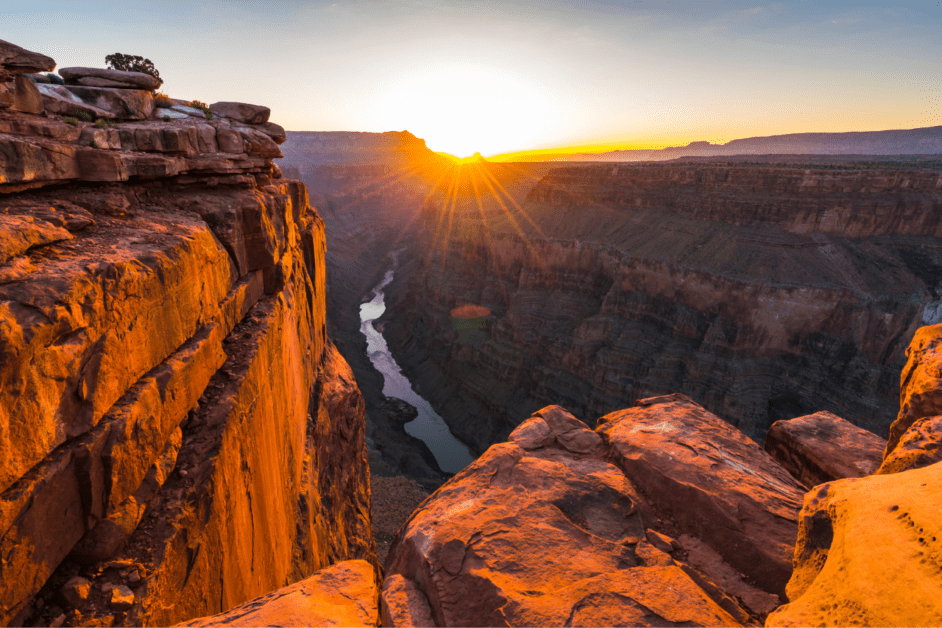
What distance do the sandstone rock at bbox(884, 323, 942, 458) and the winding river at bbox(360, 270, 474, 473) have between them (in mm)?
31187

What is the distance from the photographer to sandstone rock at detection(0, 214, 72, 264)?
4.60 meters

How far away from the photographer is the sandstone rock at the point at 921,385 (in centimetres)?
566

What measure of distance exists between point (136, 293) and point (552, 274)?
44.4 metres

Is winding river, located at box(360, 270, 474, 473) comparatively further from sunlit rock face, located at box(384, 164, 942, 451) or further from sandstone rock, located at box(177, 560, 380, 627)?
sandstone rock, located at box(177, 560, 380, 627)

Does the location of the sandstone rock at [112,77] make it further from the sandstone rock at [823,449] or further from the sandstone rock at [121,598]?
the sandstone rock at [823,449]

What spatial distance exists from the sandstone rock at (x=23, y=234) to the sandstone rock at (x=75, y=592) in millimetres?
3479

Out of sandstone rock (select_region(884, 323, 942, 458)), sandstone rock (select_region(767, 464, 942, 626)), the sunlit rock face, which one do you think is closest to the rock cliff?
sandstone rock (select_region(767, 464, 942, 626))

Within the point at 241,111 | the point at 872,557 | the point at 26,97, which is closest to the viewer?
the point at 872,557

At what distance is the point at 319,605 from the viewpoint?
4.45 meters

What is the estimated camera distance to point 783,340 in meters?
33.7

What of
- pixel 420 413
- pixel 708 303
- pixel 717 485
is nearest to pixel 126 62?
pixel 717 485

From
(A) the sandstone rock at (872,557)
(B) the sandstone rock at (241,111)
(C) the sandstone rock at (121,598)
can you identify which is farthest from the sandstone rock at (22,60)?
(A) the sandstone rock at (872,557)

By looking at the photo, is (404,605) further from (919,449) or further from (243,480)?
(919,449)

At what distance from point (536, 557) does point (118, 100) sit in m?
11.6
